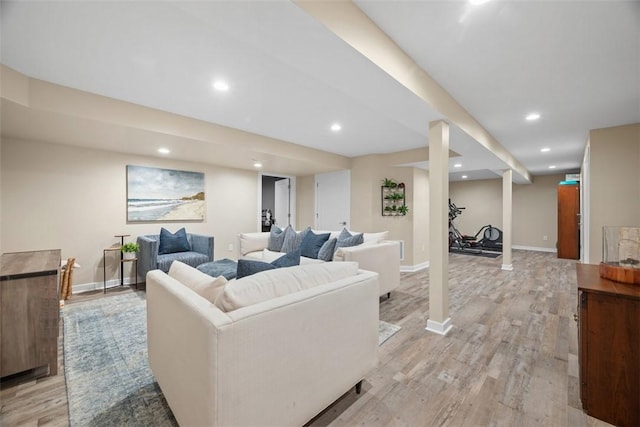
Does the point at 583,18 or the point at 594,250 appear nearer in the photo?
the point at 583,18

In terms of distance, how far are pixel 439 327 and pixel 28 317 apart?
3.29 m

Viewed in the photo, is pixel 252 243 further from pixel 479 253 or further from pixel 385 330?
pixel 479 253

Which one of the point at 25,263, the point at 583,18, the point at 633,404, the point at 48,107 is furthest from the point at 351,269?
the point at 48,107

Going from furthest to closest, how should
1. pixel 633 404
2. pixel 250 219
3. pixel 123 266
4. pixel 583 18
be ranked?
pixel 250 219
pixel 123 266
pixel 583 18
pixel 633 404

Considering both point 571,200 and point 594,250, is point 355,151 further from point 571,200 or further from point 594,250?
point 571,200

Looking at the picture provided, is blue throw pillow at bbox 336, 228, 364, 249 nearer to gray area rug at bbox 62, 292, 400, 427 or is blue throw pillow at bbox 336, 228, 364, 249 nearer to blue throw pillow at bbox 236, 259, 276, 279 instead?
gray area rug at bbox 62, 292, 400, 427

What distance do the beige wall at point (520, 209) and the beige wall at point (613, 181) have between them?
5.13m

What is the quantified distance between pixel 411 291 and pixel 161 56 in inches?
157

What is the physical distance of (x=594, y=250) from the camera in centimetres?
349

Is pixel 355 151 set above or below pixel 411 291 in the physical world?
above

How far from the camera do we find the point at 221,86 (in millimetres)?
2438

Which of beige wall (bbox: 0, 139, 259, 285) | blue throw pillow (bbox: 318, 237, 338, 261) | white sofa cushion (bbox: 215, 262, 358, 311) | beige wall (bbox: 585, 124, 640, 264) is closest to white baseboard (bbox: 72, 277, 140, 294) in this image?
beige wall (bbox: 0, 139, 259, 285)

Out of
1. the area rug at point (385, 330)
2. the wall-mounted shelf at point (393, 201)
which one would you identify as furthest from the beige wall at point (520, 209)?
the area rug at point (385, 330)

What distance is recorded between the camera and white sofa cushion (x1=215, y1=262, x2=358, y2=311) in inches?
45.7
